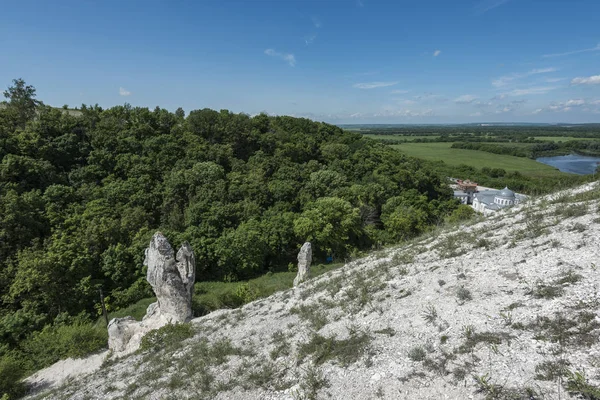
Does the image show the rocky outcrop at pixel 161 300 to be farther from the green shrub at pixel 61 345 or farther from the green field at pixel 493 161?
the green field at pixel 493 161

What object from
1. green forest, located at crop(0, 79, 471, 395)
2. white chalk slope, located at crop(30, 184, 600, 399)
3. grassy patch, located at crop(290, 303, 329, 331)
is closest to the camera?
white chalk slope, located at crop(30, 184, 600, 399)

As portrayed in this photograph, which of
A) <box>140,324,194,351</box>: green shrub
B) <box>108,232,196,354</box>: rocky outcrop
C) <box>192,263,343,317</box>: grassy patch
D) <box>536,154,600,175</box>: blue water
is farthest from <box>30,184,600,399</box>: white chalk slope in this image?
<box>536,154,600,175</box>: blue water

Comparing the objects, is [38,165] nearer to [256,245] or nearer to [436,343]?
[256,245]

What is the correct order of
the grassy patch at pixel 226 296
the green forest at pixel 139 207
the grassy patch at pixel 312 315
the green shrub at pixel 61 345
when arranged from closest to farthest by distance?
the grassy patch at pixel 312 315 → the green shrub at pixel 61 345 → the grassy patch at pixel 226 296 → the green forest at pixel 139 207

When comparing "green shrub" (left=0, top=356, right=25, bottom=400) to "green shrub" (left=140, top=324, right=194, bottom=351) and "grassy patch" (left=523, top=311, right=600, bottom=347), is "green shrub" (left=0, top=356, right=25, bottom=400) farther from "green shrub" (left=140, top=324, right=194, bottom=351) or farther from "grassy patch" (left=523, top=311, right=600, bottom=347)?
"grassy patch" (left=523, top=311, right=600, bottom=347)

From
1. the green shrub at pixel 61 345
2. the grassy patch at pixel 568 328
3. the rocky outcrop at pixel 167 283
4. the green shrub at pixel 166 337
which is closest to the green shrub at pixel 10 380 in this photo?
the green shrub at pixel 61 345

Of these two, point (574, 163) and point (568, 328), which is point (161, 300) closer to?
point (568, 328)

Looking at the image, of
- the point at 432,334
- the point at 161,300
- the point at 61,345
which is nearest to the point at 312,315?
the point at 432,334
